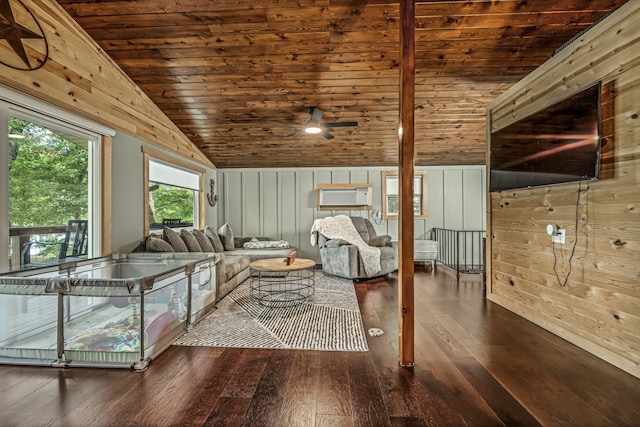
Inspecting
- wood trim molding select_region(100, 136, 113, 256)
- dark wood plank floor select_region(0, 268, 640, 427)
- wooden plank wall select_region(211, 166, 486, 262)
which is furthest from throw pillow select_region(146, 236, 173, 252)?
wooden plank wall select_region(211, 166, 486, 262)

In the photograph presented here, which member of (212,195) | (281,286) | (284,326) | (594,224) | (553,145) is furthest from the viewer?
→ (212,195)

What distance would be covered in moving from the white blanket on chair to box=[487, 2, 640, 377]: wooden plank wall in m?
1.93

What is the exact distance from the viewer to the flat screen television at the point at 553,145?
7.16 ft

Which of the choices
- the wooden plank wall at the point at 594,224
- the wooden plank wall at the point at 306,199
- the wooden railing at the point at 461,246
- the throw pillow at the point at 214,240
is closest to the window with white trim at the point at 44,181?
the throw pillow at the point at 214,240

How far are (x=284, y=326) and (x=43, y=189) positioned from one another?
246 cm

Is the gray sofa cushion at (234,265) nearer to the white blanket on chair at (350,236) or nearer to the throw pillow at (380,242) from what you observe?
the white blanket on chair at (350,236)

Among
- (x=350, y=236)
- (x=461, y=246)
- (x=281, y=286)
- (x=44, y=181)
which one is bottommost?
(x=281, y=286)

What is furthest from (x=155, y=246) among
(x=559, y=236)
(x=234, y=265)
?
(x=559, y=236)

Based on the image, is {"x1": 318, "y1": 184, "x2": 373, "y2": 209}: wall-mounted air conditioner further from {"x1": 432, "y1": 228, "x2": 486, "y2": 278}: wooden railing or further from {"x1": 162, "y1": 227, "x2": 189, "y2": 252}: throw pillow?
{"x1": 162, "y1": 227, "x2": 189, "y2": 252}: throw pillow

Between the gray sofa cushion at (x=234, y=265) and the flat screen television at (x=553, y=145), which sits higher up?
the flat screen television at (x=553, y=145)

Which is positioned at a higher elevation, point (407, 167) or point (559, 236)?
point (407, 167)

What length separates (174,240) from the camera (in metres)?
3.93

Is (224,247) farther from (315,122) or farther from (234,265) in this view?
(315,122)

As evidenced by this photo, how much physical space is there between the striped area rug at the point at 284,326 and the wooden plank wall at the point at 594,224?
65.9 inches
